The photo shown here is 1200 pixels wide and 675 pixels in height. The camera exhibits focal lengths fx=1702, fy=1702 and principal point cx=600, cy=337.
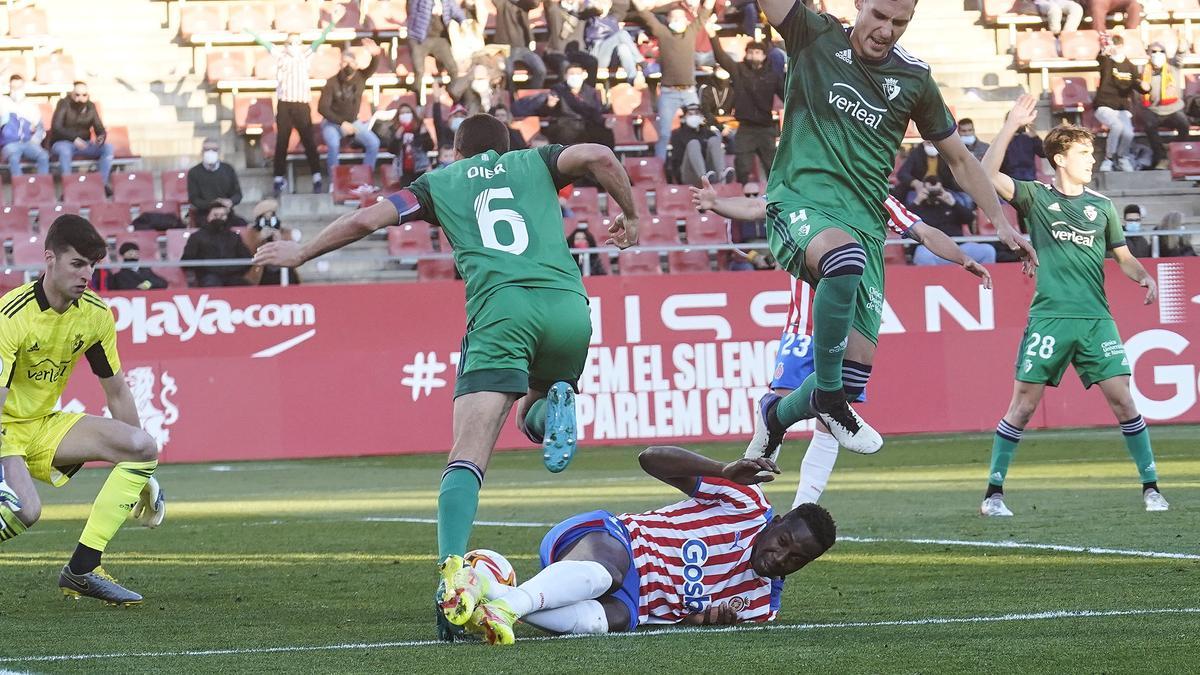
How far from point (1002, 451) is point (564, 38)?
47.6ft

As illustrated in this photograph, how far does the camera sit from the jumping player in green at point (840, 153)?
7145 mm

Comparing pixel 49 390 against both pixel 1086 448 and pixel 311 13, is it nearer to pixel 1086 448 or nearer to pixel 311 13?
pixel 1086 448

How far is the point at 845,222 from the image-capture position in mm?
7262

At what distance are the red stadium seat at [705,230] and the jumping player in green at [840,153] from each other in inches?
538

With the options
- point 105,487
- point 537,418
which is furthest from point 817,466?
point 105,487

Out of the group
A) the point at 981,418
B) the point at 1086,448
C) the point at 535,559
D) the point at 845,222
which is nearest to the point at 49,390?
the point at 535,559

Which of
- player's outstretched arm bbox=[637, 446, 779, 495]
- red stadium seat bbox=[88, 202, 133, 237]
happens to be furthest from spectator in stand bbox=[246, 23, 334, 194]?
player's outstretched arm bbox=[637, 446, 779, 495]

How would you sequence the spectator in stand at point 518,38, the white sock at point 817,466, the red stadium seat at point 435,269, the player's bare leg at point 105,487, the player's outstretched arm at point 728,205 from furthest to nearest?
the spectator in stand at point 518,38 < the red stadium seat at point 435,269 < the white sock at point 817,466 < the player's outstretched arm at point 728,205 < the player's bare leg at point 105,487

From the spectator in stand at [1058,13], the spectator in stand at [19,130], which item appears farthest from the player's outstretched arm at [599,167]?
the spectator in stand at [1058,13]

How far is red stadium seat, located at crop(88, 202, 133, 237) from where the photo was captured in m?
21.5

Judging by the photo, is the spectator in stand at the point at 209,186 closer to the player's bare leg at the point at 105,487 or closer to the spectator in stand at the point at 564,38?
the spectator in stand at the point at 564,38

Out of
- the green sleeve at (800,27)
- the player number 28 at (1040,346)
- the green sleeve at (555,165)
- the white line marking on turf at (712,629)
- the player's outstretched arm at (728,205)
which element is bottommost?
the player number 28 at (1040,346)

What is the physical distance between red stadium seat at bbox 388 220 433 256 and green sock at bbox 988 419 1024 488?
11150mm

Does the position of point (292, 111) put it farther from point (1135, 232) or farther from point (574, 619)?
point (574, 619)
